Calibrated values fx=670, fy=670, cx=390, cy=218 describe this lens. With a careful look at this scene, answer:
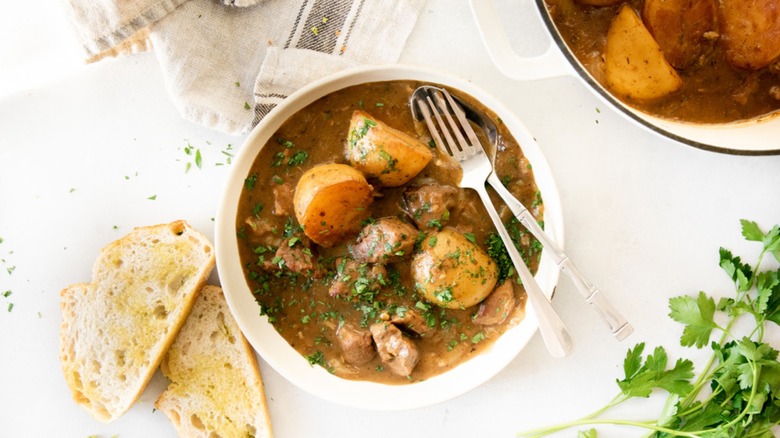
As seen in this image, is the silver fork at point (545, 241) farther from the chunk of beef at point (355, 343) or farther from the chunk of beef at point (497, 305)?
the chunk of beef at point (355, 343)

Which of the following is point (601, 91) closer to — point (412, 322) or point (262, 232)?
point (412, 322)

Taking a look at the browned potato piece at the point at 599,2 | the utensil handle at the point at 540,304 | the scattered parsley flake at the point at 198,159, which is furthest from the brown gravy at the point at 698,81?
the scattered parsley flake at the point at 198,159

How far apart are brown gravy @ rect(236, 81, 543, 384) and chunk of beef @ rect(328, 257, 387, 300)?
5 cm

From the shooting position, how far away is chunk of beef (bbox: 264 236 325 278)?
273 cm

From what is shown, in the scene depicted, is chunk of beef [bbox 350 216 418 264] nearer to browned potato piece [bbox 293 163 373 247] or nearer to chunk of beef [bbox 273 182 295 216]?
browned potato piece [bbox 293 163 373 247]

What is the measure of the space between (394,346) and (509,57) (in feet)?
4.05

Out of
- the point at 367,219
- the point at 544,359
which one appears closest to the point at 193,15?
the point at 367,219

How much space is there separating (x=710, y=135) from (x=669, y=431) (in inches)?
51.2

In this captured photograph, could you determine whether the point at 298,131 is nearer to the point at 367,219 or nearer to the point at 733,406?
the point at 367,219

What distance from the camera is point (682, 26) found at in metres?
2.64

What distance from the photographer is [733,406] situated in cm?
301

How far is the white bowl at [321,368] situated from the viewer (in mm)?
2740

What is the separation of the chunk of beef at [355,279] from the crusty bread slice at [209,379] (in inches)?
24.5

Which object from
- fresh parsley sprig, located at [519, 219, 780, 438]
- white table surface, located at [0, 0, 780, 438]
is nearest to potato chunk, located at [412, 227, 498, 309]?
white table surface, located at [0, 0, 780, 438]
